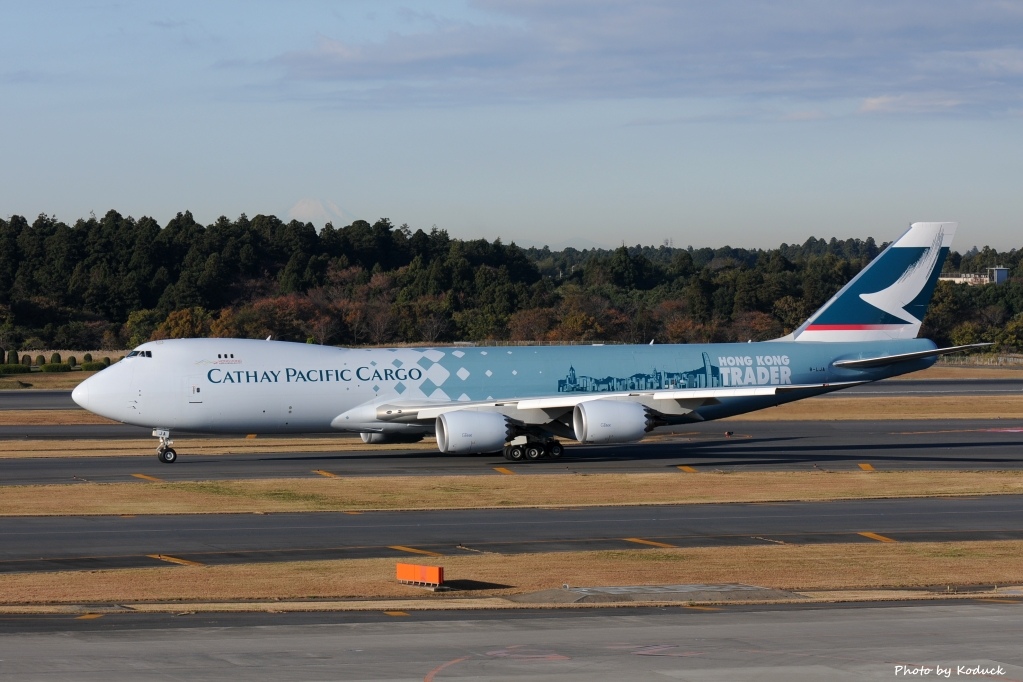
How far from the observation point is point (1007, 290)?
540 feet

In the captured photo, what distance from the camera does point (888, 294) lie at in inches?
2000

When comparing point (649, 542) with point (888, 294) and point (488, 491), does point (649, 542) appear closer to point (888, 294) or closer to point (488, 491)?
point (488, 491)

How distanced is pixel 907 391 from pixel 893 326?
3370 cm

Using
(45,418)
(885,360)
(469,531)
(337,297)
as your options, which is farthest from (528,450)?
(337,297)

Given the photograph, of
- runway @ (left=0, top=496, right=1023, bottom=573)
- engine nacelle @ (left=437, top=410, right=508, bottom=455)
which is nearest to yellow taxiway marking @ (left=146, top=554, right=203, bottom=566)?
runway @ (left=0, top=496, right=1023, bottom=573)

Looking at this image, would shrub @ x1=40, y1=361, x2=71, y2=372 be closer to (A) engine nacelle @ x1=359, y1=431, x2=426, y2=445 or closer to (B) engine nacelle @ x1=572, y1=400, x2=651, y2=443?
(A) engine nacelle @ x1=359, y1=431, x2=426, y2=445

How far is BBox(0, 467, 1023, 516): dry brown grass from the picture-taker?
112 ft

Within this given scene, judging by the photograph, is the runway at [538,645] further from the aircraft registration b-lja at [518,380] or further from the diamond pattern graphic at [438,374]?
the diamond pattern graphic at [438,374]

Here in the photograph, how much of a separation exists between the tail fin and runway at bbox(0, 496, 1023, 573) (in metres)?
16.4

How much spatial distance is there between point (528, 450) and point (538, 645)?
28.2 m

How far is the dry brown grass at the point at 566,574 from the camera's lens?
73.5ft

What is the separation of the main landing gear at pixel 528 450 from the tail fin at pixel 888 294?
1200 cm

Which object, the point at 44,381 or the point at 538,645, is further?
the point at 44,381

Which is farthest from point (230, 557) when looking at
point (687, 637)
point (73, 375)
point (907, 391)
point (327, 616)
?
point (73, 375)
